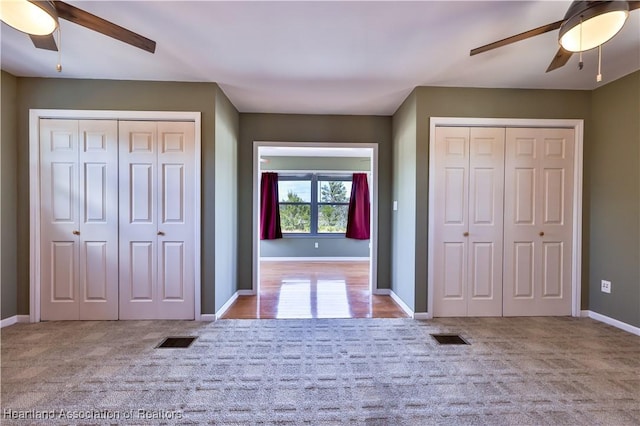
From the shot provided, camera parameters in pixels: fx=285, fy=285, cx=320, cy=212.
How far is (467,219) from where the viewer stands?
3.14 meters

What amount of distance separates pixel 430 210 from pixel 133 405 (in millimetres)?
2957

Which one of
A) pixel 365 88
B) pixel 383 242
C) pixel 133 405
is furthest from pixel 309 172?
pixel 133 405

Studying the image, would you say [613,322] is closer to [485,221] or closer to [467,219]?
[485,221]

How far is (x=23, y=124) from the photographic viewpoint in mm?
2918

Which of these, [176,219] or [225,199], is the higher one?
[225,199]

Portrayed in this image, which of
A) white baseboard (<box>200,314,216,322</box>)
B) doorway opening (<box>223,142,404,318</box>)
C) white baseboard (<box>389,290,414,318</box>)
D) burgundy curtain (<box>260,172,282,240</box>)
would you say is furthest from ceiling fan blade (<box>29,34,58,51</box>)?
burgundy curtain (<box>260,172,282,240</box>)

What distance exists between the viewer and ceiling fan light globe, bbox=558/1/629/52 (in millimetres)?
1555

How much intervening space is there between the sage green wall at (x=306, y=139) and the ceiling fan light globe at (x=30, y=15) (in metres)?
2.50

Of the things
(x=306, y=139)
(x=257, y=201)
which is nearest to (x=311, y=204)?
(x=257, y=201)

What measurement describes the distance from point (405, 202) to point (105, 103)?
3.46 m

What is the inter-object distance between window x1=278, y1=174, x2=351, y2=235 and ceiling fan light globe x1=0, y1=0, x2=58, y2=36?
5419 millimetres

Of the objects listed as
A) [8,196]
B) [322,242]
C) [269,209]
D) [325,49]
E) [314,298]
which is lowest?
[314,298]

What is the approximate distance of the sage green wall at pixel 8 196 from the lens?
9.21 feet

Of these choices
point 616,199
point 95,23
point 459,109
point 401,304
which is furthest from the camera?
point 401,304
